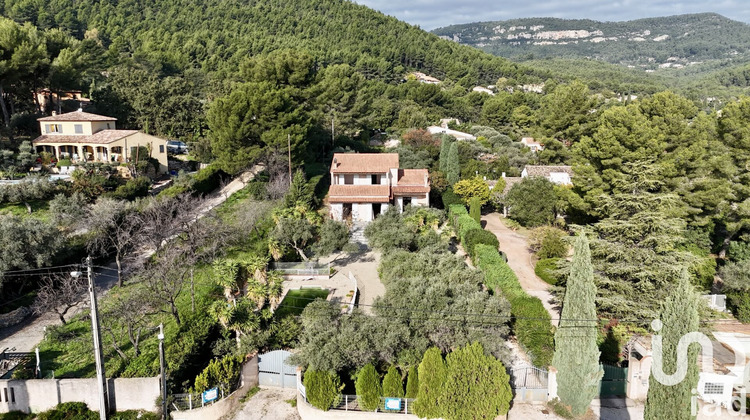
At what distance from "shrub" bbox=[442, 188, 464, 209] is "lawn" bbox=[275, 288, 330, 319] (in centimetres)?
1671

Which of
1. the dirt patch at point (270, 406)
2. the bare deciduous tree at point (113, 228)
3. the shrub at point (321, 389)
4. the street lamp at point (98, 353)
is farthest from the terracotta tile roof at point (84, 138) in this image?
the shrub at point (321, 389)

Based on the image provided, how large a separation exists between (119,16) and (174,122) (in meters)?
65.4

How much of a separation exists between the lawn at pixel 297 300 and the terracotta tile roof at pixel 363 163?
45.1 ft

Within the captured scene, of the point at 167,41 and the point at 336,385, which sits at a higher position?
the point at 167,41

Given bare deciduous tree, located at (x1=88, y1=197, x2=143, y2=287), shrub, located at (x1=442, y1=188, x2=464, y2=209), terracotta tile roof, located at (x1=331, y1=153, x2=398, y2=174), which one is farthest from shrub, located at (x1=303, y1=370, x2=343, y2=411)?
shrub, located at (x1=442, y1=188, x2=464, y2=209)

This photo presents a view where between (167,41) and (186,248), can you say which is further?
(167,41)

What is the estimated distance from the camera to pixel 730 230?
2891 cm

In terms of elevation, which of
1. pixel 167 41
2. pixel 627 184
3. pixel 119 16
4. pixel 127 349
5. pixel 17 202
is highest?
pixel 119 16

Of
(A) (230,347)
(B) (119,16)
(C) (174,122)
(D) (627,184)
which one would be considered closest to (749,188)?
(D) (627,184)

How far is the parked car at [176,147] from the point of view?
47.7 m

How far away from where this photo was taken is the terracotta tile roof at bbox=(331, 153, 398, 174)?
119ft

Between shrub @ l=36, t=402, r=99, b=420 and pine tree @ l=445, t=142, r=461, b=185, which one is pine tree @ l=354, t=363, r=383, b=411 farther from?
pine tree @ l=445, t=142, r=461, b=185

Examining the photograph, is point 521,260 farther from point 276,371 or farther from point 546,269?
point 276,371

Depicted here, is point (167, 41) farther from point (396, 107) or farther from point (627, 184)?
point (627, 184)
